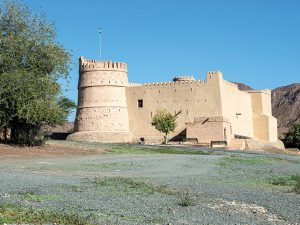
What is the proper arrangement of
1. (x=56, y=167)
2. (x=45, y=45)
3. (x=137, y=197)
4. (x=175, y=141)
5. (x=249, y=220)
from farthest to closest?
(x=175, y=141) < (x=45, y=45) < (x=56, y=167) < (x=137, y=197) < (x=249, y=220)

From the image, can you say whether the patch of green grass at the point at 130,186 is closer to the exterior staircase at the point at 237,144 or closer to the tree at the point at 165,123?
the exterior staircase at the point at 237,144

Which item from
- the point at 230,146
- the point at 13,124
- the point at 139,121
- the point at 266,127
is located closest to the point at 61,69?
the point at 13,124

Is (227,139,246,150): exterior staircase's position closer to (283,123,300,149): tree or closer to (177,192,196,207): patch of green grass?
(283,123,300,149): tree

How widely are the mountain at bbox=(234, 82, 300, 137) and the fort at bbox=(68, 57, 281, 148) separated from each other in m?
65.9

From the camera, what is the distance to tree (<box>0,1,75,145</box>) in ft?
80.4

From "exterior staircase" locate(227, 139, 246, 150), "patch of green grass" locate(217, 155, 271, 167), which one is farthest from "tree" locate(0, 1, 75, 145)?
"exterior staircase" locate(227, 139, 246, 150)

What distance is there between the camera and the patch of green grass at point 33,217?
7527 millimetres

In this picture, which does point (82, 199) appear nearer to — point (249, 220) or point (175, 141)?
A: point (249, 220)

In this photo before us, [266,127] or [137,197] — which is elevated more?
[266,127]

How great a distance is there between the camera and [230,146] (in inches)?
1809

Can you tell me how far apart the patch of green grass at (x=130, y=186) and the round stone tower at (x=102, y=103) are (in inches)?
1424

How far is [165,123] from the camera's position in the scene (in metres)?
48.8

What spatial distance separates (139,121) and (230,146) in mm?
10642

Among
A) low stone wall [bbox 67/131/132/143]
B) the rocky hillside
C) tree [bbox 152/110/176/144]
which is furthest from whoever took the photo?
the rocky hillside
